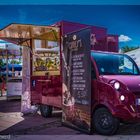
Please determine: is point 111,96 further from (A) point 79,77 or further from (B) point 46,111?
(B) point 46,111

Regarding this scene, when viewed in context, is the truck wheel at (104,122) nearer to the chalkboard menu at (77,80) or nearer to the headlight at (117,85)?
the chalkboard menu at (77,80)

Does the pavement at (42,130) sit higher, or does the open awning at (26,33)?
the open awning at (26,33)

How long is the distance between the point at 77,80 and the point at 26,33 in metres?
2.99

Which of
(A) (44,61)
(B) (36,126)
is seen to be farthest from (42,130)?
(A) (44,61)

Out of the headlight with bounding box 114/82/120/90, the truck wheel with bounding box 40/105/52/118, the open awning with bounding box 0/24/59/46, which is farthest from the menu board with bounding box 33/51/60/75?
the headlight with bounding box 114/82/120/90

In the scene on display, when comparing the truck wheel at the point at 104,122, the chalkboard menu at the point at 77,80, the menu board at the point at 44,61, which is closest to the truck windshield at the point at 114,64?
the chalkboard menu at the point at 77,80

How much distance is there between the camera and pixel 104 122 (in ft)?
23.6

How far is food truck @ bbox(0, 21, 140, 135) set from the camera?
6980mm

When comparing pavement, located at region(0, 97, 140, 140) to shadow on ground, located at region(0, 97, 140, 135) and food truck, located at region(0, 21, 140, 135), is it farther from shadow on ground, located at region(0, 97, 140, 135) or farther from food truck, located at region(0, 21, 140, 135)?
food truck, located at region(0, 21, 140, 135)

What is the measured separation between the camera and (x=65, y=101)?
816cm

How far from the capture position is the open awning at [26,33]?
908cm

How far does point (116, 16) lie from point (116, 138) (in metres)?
6.06

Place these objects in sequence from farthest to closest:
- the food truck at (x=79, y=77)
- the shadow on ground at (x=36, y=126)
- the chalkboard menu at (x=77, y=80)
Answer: the shadow on ground at (x=36, y=126) < the chalkboard menu at (x=77, y=80) < the food truck at (x=79, y=77)

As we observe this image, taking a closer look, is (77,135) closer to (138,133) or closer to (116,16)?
(138,133)
